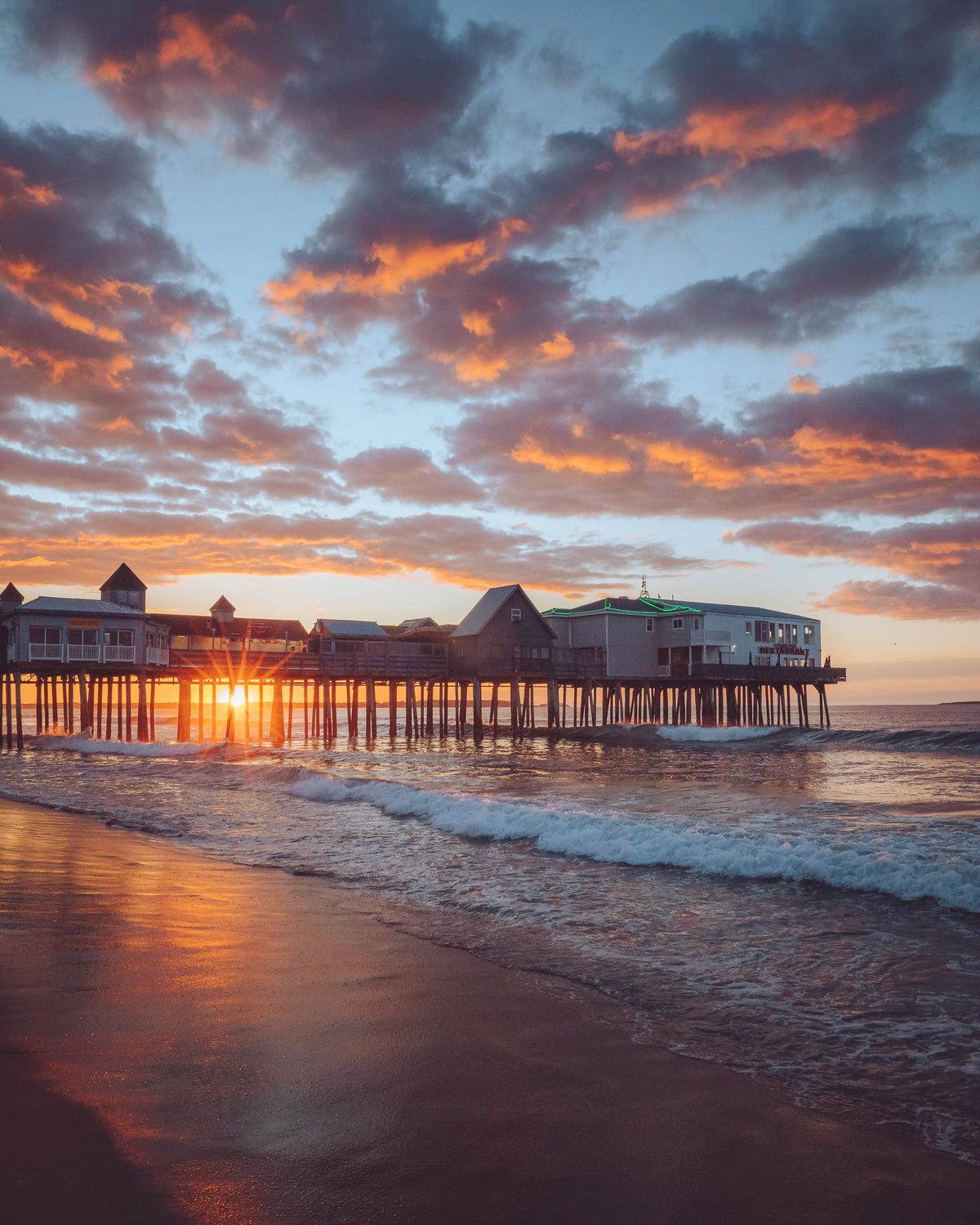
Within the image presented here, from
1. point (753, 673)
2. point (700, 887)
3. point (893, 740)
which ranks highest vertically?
point (753, 673)

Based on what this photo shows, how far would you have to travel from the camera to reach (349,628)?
53125 mm

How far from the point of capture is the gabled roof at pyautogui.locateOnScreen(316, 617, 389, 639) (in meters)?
51.9

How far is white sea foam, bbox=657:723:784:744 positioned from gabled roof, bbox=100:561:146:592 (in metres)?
33.2

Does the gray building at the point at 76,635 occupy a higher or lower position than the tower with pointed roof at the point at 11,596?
lower

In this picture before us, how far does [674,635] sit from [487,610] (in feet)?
42.5

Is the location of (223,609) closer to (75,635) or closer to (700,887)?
(75,635)

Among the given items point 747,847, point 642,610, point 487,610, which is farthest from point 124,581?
point 747,847

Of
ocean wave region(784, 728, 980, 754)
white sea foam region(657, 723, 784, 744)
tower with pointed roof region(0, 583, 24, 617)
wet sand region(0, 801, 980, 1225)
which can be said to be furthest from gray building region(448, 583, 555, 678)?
wet sand region(0, 801, 980, 1225)

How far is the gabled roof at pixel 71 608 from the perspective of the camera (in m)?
35.5

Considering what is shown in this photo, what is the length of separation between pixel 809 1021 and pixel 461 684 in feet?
143

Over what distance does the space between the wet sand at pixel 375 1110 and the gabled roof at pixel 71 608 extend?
3346 cm

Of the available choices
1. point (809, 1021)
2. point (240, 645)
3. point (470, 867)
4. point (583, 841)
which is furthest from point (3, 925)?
point (240, 645)

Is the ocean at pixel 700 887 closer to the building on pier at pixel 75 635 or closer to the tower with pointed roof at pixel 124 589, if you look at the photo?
the building on pier at pixel 75 635

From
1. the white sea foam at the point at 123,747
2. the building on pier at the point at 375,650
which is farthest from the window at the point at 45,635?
the building on pier at the point at 375,650
